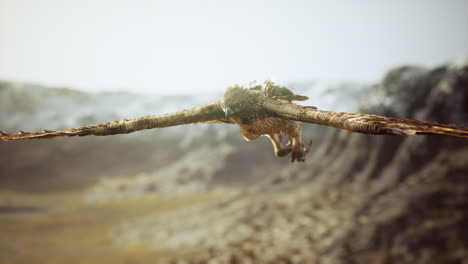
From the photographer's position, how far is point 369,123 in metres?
1.73

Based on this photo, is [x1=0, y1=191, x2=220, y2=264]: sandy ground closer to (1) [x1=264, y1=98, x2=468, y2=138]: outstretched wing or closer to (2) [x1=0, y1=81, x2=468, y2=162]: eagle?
(2) [x1=0, y1=81, x2=468, y2=162]: eagle

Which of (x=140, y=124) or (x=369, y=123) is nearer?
(x=369, y=123)

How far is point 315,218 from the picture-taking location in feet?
44.1

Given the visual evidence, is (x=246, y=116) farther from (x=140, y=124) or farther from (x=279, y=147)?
(x=279, y=147)

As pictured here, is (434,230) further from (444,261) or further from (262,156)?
(262,156)

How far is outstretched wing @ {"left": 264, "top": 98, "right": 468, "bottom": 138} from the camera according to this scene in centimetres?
150

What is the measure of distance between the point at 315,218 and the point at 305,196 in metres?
1.82

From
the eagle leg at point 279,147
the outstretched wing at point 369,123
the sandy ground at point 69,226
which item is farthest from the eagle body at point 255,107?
the sandy ground at point 69,226

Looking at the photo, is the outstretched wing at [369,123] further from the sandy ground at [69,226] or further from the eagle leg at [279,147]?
the sandy ground at [69,226]

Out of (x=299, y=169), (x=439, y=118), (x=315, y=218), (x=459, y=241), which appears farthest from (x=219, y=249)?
(x=439, y=118)

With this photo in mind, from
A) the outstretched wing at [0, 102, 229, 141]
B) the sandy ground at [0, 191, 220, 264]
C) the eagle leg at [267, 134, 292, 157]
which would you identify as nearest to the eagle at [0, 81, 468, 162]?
the outstretched wing at [0, 102, 229, 141]

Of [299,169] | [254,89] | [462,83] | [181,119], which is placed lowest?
[299,169]

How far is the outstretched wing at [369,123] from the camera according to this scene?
150cm

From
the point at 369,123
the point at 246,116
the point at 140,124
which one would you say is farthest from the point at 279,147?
the point at 369,123
